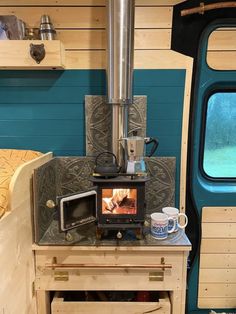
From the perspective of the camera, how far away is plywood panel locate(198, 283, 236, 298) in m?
1.95

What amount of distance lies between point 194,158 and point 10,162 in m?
1.15

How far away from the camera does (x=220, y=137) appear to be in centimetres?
198

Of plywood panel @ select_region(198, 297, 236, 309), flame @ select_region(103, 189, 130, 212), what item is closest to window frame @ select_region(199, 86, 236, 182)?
flame @ select_region(103, 189, 130, 212)

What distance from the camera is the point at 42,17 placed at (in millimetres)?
1640

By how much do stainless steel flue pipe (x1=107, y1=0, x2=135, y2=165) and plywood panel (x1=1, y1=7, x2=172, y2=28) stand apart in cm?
23

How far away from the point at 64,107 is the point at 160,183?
799 millimetres

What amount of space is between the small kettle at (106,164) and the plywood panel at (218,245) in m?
0.86

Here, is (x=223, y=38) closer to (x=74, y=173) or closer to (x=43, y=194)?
(x=74, y=173)

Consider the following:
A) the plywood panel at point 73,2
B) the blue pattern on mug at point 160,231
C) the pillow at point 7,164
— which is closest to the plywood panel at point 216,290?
the blue pattern on mug at point 160,231

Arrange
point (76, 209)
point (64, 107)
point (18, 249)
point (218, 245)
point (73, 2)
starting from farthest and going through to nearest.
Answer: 1. point (218, 245)
2. point (64, 107)
3. point (73, 2)
4. point (76, 209)
5. point (18, 249)

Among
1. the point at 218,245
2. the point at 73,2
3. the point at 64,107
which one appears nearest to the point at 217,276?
the point at 218,245

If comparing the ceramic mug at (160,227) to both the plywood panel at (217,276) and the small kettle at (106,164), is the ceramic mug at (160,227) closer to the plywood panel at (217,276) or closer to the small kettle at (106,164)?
the small kettle at (106,164)

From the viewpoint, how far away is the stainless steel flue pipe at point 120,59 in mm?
1485

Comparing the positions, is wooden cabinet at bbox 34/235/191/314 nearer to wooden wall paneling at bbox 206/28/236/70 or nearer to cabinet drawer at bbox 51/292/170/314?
cabinet drawer at bbox 51/292/170/314
